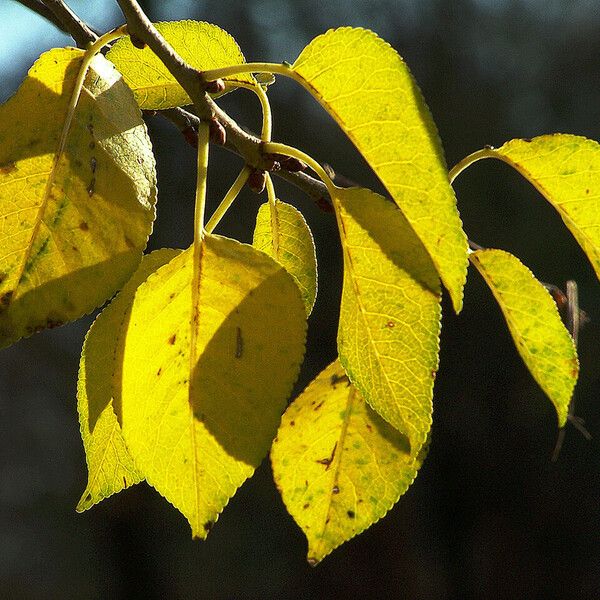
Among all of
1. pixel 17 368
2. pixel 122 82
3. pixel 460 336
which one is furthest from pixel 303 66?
pixel 17 368

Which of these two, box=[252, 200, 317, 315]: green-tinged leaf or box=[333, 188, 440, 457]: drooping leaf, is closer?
box=[333, 188, 440, 457]: drooping leaf

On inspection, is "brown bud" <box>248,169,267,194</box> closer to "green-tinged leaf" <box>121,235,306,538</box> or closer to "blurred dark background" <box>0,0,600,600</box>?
"green-tinged leaf" <box>121,235,306,538</box>

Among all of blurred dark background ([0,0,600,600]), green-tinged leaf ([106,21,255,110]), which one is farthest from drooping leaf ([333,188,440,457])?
blurred dark background ([0,0,600,600])

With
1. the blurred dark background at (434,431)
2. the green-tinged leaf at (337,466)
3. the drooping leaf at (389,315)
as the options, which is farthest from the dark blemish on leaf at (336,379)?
the blurred dark background at (434,431)

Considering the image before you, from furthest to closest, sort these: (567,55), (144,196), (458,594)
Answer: (567,55), (458,594), (144,196)

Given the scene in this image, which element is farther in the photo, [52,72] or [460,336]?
[460,336]

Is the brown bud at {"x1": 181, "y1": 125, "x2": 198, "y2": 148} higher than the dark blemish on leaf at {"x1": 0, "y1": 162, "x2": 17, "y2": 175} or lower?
lower

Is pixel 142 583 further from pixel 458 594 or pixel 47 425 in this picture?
pixel 458 594

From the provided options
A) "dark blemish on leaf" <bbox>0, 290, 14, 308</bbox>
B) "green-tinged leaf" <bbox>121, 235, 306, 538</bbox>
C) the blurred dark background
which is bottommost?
the blurred dark background
